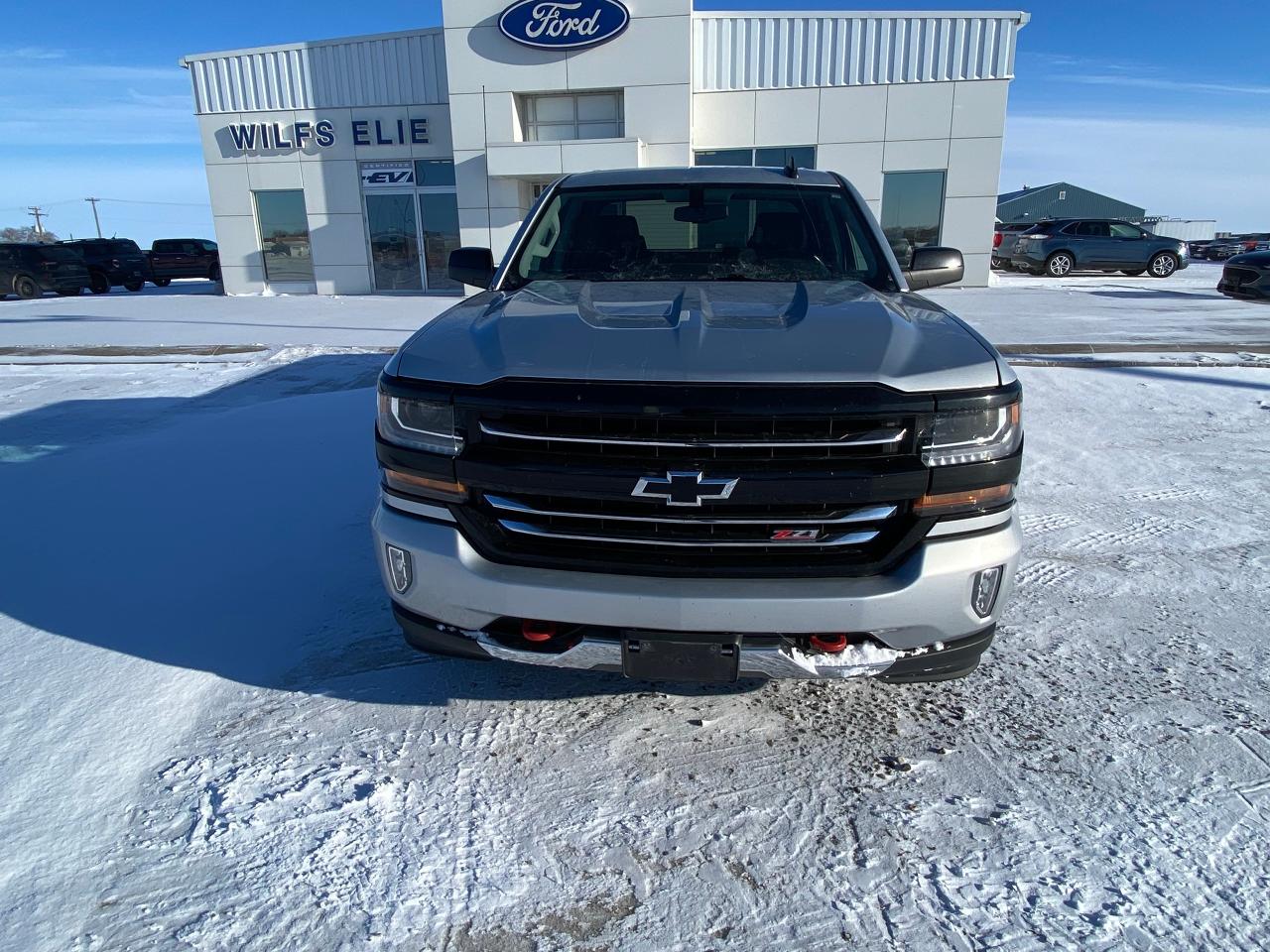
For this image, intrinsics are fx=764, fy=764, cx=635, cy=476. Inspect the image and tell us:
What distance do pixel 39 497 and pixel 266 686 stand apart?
2739mm

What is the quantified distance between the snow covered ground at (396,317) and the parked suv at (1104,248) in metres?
2.64

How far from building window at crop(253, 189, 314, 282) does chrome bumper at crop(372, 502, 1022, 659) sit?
19.8 meters

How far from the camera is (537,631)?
219cm

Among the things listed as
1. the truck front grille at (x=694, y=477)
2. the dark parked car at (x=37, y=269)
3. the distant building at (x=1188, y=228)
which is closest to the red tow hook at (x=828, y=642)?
the truck front grille at (x=694, y=477)

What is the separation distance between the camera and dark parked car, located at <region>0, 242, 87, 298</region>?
2038 centimetres

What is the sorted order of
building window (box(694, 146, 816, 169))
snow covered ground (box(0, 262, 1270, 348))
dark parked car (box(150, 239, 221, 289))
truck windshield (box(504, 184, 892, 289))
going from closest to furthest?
truck windshield (box(504, 184, 892, 289)) → snow covered ground (box(0, 262, 1270, 348)) → building window (box(694, 146, 816, 169)) → dark parked car (box(150, 239, 221, 289))

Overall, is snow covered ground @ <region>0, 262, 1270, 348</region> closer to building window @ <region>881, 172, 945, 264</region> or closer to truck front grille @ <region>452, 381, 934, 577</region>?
building window @ <region>881, 172, 945, 264</region>

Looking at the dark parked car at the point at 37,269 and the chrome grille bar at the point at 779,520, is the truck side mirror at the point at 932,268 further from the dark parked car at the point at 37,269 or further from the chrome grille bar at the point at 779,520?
the dark parked car at the point at 37,269

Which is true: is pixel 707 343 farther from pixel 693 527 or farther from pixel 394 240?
pixel 394 240

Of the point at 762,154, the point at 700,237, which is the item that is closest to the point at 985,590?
the point at 700,237

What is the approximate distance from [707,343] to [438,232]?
18.6 metres

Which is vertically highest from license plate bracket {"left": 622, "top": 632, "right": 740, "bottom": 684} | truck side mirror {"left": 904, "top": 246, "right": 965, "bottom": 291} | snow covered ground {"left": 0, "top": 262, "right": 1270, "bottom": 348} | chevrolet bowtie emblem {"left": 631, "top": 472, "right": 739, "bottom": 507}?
truck side mirror {"left": 904, "top": 246, "right": 965, "bottom": 291}

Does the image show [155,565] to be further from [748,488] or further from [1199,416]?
[1199,416]

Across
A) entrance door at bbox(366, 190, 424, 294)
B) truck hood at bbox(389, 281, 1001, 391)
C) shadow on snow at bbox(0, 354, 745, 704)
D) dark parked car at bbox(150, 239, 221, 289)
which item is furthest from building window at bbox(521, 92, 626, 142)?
truck hood at bbox(389, 281, 1001, 391)
